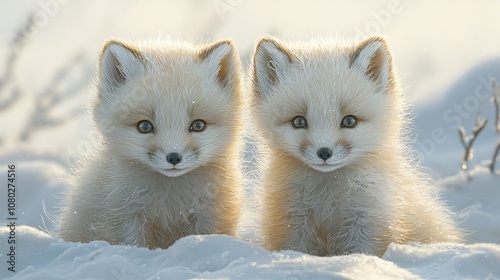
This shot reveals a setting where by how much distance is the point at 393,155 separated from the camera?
13.2ft

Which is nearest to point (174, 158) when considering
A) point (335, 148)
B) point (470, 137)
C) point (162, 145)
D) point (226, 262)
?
point (162, 145)

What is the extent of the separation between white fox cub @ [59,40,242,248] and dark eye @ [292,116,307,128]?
357 millimetres

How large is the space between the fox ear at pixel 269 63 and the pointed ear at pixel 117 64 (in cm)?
65

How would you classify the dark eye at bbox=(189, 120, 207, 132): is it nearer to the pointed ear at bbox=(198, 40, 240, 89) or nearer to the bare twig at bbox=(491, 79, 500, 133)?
the pointed ear at bbox=(198, 40, 240, 89)

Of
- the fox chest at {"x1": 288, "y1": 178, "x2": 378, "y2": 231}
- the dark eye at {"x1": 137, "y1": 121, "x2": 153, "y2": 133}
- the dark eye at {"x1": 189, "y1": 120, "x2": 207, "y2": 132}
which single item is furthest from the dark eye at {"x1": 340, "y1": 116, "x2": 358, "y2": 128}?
the dark eye at {"x1": 137, "y1": 121, "x2": 153, "y2": 133}

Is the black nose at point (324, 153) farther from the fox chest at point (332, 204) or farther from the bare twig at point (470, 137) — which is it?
the bare twig at point (470, 137)

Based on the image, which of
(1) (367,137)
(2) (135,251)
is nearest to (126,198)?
(2) (135,251)

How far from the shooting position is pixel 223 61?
3.98m

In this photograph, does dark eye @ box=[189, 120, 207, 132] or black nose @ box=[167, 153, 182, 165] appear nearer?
black nose @ box=[167, 153, 182, 165]

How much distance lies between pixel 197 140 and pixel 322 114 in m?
Answer: 0.66

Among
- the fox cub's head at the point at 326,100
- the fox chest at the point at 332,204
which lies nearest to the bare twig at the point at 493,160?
the fox cub's head at the point at 326,100

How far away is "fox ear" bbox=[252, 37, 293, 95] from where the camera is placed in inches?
153

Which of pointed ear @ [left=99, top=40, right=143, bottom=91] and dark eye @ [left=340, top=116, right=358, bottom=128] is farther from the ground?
pointed ear @ [left=99, top=40, right=143, bottom=91]

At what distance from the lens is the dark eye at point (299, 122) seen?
3689 millimetres
